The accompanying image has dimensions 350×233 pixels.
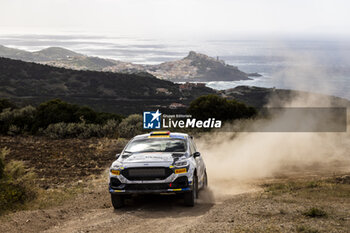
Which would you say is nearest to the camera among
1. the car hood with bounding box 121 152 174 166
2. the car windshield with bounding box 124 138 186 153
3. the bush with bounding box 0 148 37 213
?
the car hood with bounding box 121 152 174 166

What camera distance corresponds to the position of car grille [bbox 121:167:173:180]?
10680mm

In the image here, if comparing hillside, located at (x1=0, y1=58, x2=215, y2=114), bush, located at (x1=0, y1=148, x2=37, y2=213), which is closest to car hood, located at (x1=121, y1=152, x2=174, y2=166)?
bush, located at (x1=0, y1=148, x2=37, y2=213)

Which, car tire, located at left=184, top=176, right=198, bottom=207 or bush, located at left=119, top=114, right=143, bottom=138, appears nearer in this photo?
car tire, located at left=184, top=176, right=198, bottom=207

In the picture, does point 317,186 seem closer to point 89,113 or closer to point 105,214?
point 105,214

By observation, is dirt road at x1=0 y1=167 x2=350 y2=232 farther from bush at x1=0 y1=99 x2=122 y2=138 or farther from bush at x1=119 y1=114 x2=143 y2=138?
bush at x1=0 y1=99 x2=122 y2=138

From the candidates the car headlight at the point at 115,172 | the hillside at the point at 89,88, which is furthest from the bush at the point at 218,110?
the hillside at the point at 89,88

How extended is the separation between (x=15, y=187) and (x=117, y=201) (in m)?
3.86

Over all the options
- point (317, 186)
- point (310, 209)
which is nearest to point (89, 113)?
point (317, 186)

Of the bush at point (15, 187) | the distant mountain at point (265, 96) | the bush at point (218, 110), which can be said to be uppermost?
the bush at point (15, 187)

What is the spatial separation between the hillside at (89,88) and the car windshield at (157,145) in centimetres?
6051

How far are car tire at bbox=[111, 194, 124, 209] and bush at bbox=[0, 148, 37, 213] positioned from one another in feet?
9.01

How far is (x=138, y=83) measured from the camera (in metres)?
101

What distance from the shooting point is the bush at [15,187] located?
1209cm

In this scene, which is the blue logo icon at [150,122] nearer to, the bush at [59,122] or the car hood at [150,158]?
the bush at [59,122]
